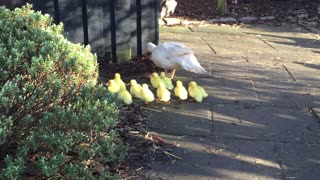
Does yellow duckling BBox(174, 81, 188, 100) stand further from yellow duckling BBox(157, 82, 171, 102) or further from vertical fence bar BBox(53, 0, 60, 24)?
vertical fence bar BBox(53, 0, 60, 24)

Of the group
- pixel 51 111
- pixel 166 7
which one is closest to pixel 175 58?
pixel 51 111

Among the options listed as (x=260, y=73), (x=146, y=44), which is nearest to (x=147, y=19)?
(x=146, y=44)

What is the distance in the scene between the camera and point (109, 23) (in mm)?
5105

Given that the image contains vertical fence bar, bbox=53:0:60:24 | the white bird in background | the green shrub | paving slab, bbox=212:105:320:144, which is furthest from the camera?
the white bird in background

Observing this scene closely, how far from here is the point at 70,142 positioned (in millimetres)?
2326

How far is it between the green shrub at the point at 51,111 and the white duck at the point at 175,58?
5.99 feet

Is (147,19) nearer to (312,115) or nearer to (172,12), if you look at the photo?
Answer: (312,115)

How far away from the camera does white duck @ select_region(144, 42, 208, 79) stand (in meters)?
4.45

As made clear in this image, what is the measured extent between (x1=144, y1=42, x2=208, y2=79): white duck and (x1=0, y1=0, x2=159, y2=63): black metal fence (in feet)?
2.31

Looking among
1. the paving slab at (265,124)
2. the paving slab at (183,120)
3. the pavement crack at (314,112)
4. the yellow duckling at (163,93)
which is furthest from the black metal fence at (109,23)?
the pavement crack at (314,112)

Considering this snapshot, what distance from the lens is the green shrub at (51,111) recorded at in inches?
89.2

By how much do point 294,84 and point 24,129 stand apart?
3.14 m

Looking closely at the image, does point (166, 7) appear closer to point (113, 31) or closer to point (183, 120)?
point (113, 31)

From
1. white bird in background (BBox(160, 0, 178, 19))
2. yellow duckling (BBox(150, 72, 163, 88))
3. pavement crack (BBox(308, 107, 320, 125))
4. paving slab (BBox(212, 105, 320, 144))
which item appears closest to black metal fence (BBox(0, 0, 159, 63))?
yellow duckling (BBox(150, 72, 163, 88))
